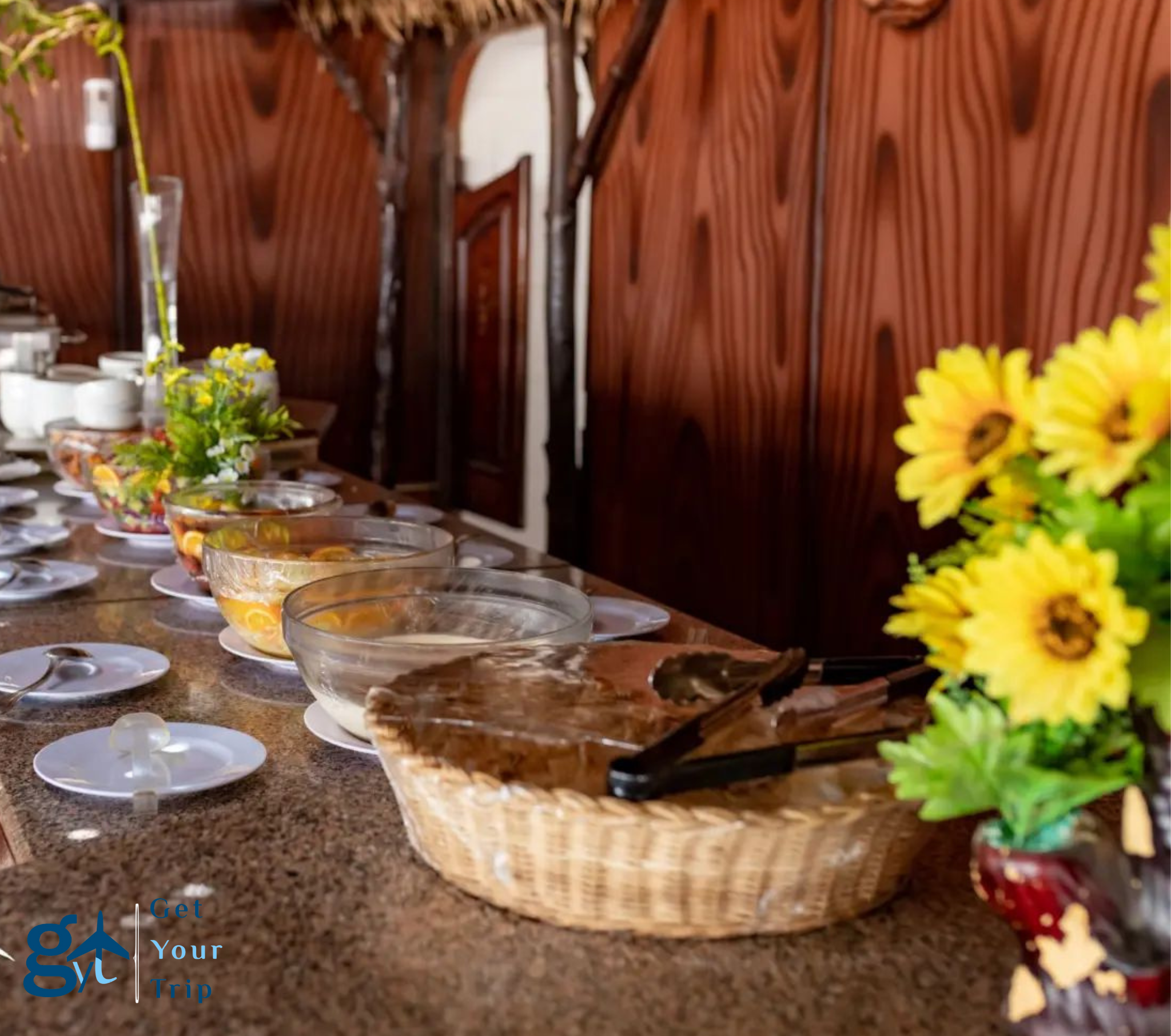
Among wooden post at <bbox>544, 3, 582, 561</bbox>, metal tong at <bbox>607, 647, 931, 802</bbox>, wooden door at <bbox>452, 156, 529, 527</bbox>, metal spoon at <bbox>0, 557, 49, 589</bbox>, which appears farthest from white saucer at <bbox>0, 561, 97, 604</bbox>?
wooden door at <bbox>452, 156, 529, 527</bbox>

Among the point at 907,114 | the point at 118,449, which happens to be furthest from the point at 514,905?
the point at 907,114

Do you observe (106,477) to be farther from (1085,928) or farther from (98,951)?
(1085,928)

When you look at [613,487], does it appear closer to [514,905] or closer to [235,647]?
[235,647]

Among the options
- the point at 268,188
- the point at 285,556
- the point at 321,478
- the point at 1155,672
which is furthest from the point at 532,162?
the point at 1155,672

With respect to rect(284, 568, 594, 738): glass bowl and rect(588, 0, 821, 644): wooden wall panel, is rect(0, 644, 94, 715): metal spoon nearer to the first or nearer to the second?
rect(284, 568, 594, 738): glass bowl

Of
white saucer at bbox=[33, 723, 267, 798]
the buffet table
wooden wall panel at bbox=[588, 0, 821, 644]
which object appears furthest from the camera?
wooden wall panel at bbox=[588, 0, 821, 644]

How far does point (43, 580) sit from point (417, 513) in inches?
25.7

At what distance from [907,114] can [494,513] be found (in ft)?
7.64

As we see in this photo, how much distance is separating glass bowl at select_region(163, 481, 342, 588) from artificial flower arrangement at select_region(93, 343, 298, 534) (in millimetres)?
99

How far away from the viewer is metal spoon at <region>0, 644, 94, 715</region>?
48.1 inches

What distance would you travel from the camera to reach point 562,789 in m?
0.79

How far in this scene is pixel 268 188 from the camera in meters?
4.98

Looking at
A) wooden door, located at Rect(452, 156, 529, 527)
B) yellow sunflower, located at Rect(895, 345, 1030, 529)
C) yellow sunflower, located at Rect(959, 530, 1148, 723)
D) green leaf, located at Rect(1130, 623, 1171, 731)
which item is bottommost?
wooden door, located at Rect(452, 156, 529, 527)

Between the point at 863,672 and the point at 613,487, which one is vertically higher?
the point at 863,672
